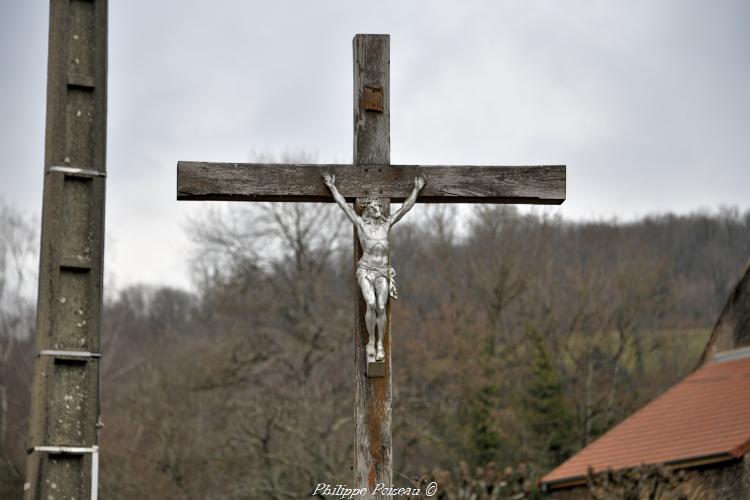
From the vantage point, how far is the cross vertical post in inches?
298

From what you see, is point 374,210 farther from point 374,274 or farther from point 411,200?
point 374,274

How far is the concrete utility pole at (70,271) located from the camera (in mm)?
7977

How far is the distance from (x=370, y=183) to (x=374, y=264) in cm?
59

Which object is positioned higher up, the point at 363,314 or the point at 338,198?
the point at 338,198

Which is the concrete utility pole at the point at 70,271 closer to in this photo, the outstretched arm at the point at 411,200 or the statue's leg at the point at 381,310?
the statue's leg at the point at 381,310

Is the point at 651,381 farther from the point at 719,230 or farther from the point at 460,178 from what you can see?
A: the point at 460,178

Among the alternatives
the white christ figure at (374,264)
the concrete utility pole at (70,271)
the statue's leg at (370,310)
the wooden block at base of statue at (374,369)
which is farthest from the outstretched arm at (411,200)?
the concrete utility pole at (70,271)

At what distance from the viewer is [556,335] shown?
40.0m

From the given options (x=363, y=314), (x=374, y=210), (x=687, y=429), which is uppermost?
(x=374, y=210)

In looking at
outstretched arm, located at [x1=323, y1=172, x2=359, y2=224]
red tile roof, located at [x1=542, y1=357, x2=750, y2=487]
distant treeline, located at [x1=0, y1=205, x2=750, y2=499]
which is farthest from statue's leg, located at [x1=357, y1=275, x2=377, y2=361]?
distant treeline, located at [x1=0, y1=205, x2=750, y2=499]

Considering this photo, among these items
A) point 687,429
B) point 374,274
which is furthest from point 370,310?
point 687,429

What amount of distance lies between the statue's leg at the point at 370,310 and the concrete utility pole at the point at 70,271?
173 centimetres

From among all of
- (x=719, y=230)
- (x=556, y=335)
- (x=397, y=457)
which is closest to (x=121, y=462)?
(x=397, y=457)

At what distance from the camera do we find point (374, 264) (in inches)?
308
